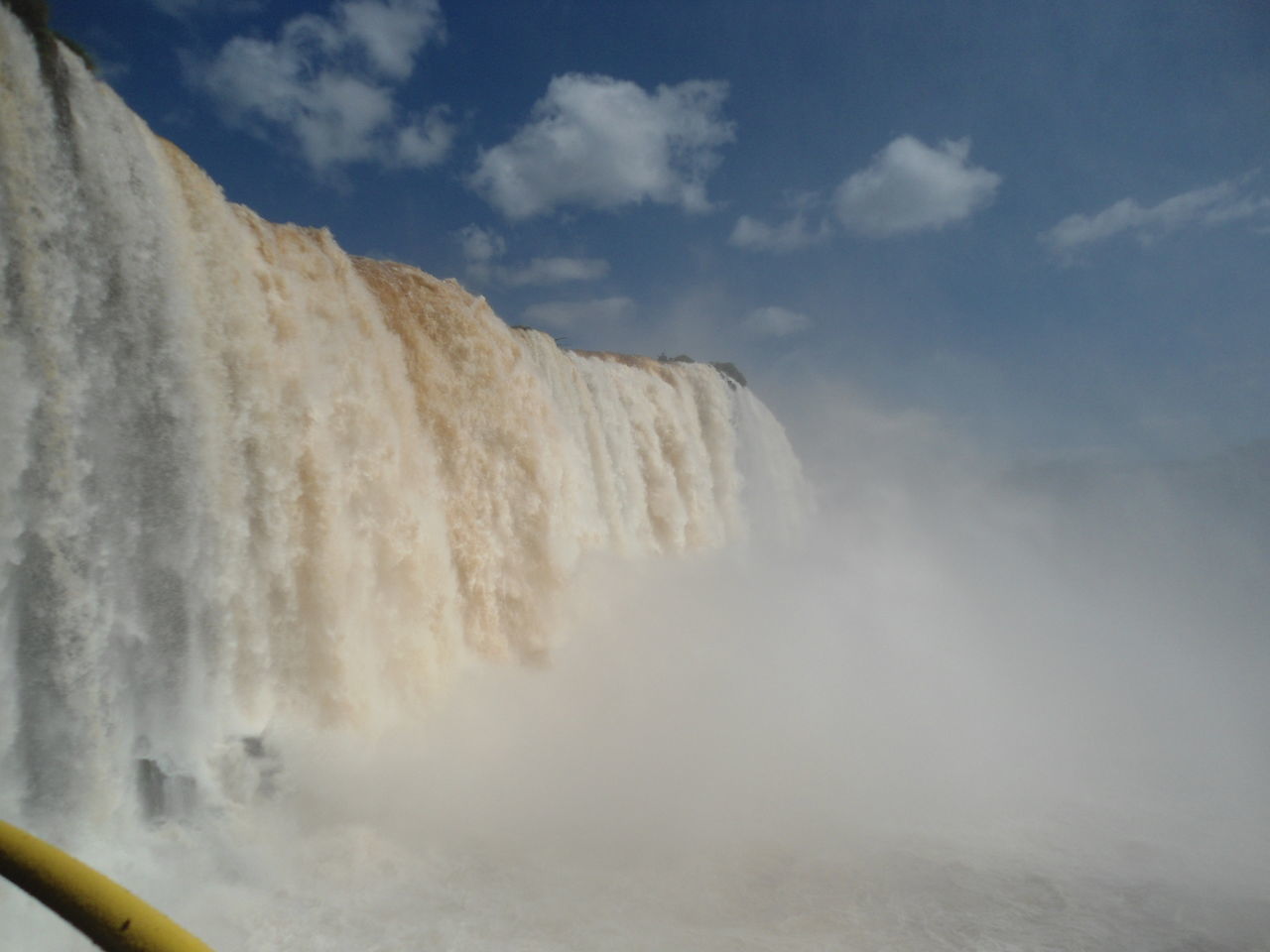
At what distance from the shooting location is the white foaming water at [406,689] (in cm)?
406

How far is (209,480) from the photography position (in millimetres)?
4855

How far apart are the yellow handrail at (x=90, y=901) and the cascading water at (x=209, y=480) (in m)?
4.20

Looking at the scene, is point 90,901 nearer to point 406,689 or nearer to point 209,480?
point 209,480

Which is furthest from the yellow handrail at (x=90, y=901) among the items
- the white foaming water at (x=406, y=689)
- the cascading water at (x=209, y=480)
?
the cascading water at (x=209, y=480)

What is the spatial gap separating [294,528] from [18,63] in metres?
3.26

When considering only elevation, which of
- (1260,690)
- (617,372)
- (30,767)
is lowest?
(1260,690)

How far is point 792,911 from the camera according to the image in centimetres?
451

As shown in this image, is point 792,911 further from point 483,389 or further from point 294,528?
point 483,389

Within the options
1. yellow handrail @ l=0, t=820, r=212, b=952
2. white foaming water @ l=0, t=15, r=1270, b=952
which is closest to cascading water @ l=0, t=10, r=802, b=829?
white foaming water @ l=0, t=15, r=1270, b=952

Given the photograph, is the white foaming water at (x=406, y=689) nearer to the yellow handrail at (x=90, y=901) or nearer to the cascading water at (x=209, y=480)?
the cascading water at (x=209, y=480)

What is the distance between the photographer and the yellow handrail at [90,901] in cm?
59

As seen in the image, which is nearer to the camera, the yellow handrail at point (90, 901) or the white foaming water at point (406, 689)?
the yellow handrail at point (90, 901)

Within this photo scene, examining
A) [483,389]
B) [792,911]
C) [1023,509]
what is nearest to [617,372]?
[483,389]

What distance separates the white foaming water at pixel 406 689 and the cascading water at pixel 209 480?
22 mm
